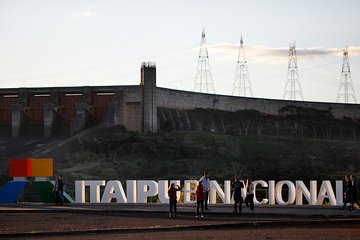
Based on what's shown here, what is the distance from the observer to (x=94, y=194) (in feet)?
143

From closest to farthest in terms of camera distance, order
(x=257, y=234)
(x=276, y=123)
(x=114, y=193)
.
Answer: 1. (x=257, y=234)
2. (x=114, y=193)
3. (x=276, y=123)

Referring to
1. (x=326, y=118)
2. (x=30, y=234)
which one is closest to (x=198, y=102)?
(x=326, y=118)

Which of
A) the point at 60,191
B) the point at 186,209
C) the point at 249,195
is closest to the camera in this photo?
the point at 249,195

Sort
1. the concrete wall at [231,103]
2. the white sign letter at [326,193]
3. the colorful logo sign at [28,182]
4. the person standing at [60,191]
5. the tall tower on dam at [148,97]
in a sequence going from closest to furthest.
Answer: the white sign letter at [326,193] < the person standing at [60,191] < the colorful logo sign at [28,182] < the tall tower on dam at [148,97] < the concrete wall at [231,103]

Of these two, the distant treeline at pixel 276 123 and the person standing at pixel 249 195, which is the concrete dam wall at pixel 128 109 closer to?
the distant treeline at pixel 276 123

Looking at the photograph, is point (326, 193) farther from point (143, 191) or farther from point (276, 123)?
point (276, 123)

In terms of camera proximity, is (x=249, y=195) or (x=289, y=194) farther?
(x=289, y=194)

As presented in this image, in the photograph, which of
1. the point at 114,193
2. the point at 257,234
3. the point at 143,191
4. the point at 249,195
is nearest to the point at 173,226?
the point at 257,234

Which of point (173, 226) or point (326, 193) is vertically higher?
point (326, 193)

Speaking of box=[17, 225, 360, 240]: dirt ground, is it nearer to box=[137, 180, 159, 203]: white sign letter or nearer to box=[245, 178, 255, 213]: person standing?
box=[245, 178, 255, 213]: person standing

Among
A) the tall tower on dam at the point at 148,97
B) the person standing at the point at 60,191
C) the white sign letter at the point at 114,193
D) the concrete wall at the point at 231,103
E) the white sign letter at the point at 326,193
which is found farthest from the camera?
the concrete wall at the point at 231,103

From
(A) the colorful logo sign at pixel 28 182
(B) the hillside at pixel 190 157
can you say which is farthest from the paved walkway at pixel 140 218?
(B) the hillside at pixel 190 157

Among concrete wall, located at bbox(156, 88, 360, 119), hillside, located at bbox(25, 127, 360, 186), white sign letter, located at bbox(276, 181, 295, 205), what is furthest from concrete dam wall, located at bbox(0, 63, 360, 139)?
white sign letter, located at bbox(276, 181, 295, 205)

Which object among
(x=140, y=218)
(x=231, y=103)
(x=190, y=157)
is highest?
(x=231, y=103)
